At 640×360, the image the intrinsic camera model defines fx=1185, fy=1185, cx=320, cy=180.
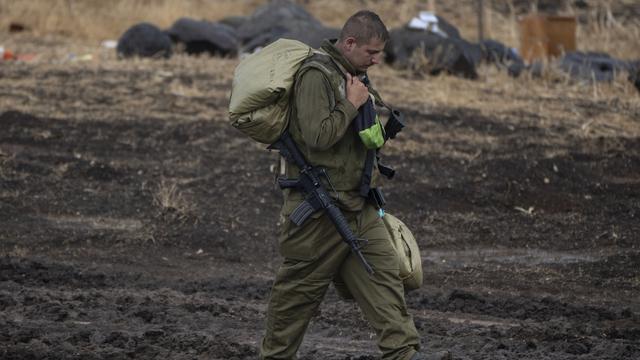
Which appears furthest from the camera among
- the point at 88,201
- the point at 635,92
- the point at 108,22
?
the point at 108,22

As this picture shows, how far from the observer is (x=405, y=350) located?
498 centimetres

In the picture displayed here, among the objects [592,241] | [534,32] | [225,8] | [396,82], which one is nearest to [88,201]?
[592,241]

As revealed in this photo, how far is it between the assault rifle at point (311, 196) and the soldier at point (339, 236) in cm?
4

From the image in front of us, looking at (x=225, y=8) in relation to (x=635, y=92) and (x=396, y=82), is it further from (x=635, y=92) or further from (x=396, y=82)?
(x=635, y=92)

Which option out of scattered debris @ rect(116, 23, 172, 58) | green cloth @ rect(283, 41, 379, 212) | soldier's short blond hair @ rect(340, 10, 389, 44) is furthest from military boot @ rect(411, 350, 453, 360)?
scattered debris @ rect(116, 23, 172, 58)

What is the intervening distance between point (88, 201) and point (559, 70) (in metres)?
6.75

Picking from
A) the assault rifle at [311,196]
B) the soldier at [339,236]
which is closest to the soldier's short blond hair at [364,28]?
the soldier at [339,236]

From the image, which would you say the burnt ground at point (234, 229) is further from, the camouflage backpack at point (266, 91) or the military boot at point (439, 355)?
the camouflage backpack at point (266, 91)

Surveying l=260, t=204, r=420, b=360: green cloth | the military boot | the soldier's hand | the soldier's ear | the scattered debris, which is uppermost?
the soldier's ear

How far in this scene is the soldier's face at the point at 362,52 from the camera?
16.4 ft

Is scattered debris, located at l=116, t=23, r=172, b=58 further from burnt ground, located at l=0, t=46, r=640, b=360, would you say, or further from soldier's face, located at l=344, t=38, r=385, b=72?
soldier's face, located at l=344, t=38, r=385, b=72

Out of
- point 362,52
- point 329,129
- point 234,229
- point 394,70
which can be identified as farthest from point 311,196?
point 394,70

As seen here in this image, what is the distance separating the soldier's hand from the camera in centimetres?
490

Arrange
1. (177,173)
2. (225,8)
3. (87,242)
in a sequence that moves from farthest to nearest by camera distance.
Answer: (225,8) < (177,173) < (87,242)
